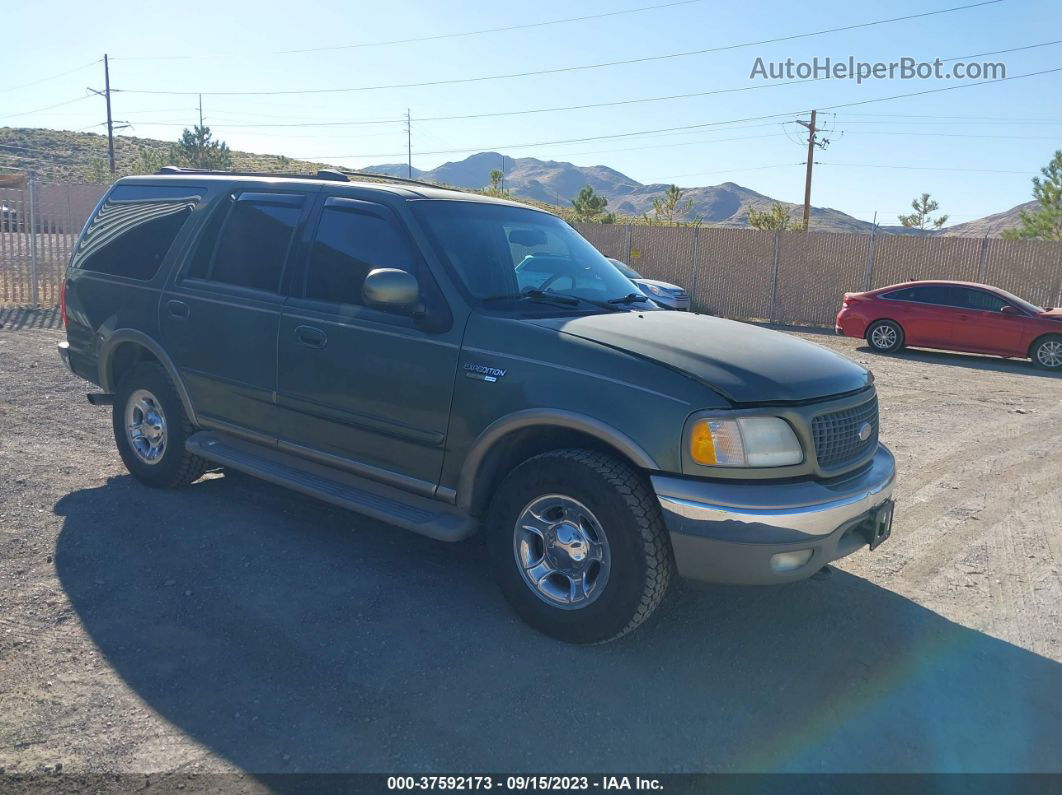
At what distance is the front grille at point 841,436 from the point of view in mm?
3873

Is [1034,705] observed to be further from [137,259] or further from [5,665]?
[137,259]

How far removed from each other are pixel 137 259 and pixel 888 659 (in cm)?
521

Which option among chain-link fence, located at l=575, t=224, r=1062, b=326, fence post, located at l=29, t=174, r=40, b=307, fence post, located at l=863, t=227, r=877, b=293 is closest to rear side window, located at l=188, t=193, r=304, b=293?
fence post, located at l=29, t=174, r=40, b=307

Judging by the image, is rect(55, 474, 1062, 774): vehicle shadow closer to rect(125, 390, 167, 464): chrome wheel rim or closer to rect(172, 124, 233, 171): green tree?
rect(125, 390, 167, 464): chrome wheel rim

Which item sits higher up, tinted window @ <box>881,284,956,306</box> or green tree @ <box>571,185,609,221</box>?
green tree @ <box>571,185,609,221</box>

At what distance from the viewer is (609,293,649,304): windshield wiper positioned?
4.93 m

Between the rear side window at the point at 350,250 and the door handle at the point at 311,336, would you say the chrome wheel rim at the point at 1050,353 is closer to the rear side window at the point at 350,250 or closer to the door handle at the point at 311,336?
the rear side window at the point at 350,250

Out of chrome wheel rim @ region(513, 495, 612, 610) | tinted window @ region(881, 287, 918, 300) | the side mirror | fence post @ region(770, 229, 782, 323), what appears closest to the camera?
chrome wheel rim @ region(513, 495, 612, 610)

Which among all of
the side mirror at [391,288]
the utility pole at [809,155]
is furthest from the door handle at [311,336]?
the utility pole at [809,155]

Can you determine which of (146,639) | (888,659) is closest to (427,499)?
(146,639)

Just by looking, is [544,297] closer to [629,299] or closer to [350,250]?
[629,299]

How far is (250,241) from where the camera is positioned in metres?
5.35

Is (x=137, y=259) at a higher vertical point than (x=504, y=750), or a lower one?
A: higher

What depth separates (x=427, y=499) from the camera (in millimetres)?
4465
